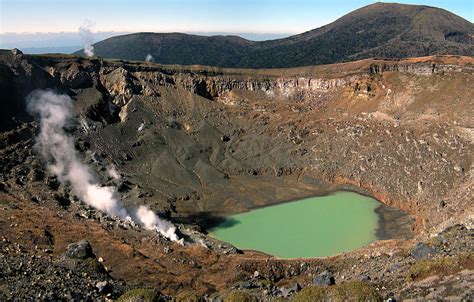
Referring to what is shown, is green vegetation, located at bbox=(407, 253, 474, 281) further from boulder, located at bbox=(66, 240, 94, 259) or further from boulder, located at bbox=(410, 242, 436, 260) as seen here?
boulder, located at bbox=(66, 240, 94, 259)

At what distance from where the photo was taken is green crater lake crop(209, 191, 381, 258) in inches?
1761

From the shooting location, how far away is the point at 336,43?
163750 mm

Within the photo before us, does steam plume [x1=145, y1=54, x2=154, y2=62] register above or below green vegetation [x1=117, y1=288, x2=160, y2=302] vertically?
above

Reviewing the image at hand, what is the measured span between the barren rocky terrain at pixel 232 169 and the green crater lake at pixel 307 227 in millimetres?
2157

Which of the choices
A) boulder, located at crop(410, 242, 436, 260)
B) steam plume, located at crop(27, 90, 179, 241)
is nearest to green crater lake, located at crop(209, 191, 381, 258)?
steam plume, located at crop(27, 90, 179, 241)

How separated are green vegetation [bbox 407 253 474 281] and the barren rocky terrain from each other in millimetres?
100

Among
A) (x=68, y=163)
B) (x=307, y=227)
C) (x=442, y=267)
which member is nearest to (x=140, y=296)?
(x=442, y=267)

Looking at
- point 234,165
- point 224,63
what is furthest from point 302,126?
point 224,63

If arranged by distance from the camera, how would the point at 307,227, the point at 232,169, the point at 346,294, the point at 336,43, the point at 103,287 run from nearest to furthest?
1. the point at 346,294
2. the point at 103,287
3. the point at 307,227
4. the point at 232,169
5. the point at 336,43

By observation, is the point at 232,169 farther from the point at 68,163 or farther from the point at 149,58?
the point at 149,58

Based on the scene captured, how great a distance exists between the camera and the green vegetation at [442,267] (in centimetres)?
1975

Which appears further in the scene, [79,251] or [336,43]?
[336,43]

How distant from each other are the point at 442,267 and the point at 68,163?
45.5 meters

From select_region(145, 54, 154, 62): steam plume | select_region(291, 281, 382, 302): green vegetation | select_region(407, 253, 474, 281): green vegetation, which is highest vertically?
select_region(145, 54, 154, 62): steam plume
